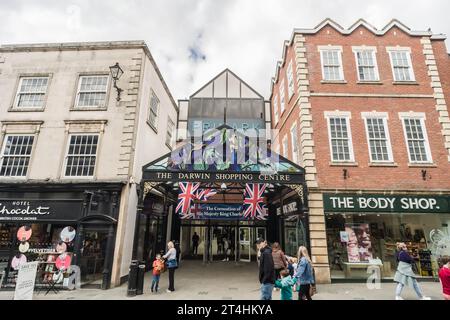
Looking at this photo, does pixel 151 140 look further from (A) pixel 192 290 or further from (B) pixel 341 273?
(B) pixel 341 273

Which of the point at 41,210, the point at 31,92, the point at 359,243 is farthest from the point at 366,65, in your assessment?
the point at 31,92

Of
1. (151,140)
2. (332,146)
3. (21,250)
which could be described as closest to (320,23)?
(332,146)

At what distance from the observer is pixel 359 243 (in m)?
10.6

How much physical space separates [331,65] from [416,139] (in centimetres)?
545

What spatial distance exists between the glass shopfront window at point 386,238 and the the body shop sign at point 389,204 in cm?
33

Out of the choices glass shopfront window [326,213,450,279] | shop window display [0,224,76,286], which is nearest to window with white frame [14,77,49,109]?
shop window display [0,224,76,286]

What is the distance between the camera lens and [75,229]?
32.9 feet

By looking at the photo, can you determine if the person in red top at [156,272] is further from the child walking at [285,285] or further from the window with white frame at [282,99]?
the window with white frame at [282,99]

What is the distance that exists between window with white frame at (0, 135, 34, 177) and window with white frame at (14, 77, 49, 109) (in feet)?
5.67

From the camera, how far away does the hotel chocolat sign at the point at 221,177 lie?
981 cm

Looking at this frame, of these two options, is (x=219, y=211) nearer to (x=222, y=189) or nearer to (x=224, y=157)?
(x=222, y=189)

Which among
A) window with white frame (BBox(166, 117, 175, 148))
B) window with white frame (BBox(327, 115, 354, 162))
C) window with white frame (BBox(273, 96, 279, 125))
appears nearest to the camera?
window with white frame (BBox(327, 115, 354, 162))

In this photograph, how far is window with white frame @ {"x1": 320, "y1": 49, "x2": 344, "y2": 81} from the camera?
12.4 metres

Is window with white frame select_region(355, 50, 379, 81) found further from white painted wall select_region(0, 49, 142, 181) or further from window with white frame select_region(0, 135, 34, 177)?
window with white frame select_region(0, 135, 34, 177)
